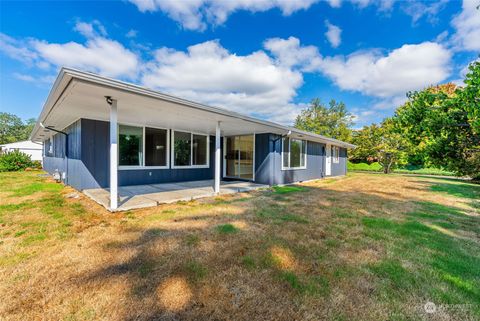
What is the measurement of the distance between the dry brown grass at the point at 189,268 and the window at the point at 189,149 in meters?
4.23

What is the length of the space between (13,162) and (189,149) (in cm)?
1404

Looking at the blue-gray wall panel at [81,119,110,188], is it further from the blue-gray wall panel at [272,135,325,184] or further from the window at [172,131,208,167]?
the blue-gray wall panel at [272,135,325,184]

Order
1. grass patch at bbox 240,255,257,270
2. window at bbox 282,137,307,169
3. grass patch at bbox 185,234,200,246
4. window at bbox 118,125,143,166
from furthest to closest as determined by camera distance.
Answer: window at bbox 282,137,307,169 < window at bbox 118,125,143,166 < grass patch at bbox 185,234,200,246 < grass patch at bbox 240,255,257,270

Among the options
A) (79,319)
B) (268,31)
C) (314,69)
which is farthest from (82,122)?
(314,69)

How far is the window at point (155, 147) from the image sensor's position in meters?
7.55

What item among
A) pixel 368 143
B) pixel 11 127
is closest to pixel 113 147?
pixel 368 143

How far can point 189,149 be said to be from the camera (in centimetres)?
879

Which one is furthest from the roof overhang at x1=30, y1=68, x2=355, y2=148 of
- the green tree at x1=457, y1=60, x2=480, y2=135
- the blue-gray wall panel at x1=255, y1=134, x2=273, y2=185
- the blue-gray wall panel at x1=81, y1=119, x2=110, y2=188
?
the green tree at x1=457, y1=60, x2=480, y2=135

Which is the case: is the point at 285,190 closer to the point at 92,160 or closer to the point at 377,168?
the point at 92,160

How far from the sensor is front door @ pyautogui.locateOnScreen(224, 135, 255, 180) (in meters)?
9.54

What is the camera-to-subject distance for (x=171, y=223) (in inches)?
148

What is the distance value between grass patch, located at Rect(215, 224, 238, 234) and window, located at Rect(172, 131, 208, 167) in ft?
17.1

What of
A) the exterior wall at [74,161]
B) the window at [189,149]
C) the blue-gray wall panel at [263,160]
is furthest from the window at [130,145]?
the blue-gray wall panel at [263,160]

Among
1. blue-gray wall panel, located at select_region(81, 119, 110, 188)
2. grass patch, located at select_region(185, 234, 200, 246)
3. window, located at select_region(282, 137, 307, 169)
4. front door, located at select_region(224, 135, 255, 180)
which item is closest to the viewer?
grass patch, located at select_region(185, 234, 200, 246)
